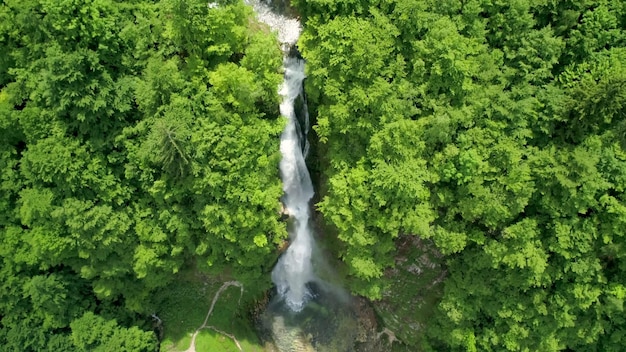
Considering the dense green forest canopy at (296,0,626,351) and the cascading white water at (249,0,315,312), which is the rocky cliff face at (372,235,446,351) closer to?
the dense green forest canopy at (296,0,626,351)

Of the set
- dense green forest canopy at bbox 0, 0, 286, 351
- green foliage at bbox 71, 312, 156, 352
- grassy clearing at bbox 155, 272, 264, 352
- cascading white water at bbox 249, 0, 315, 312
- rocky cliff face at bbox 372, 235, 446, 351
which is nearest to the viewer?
dense green forest canopy at bbox 0, 0, 286, 351

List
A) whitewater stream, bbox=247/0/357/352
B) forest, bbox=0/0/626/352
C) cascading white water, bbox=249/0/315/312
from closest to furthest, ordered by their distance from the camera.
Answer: forest, bbox=0/0/626/352, cascading white water, bbox=249/0/315/312, whitewater stream, bbox=247/0/357/352

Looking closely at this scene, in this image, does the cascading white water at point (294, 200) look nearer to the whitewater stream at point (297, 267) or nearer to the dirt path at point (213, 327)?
the whitewater stream at point (297, 267)

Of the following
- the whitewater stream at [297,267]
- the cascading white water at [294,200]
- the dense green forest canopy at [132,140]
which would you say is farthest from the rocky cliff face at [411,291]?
the dense green forest canopy at [132,140]

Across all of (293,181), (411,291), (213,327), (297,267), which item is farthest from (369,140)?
(213,327)

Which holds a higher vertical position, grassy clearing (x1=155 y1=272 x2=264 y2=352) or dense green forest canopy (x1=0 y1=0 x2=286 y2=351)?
dense green forest canopy (x1=0 y1=0 x2=286 y2=351)

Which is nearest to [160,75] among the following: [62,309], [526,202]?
[62,309]

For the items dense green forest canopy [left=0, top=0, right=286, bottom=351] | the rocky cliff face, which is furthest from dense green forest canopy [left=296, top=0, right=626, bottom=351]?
dense green forest canopy [left=0, top=0, right=286, bottom=351]
